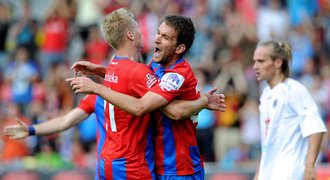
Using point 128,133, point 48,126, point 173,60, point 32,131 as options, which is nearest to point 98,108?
point 48,126

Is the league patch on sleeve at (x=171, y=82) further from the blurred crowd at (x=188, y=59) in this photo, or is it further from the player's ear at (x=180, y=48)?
the blurred crowd at (x=188, y=59)

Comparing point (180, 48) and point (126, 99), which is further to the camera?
point (180, 48)

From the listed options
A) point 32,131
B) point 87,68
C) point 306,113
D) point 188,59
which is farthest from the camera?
point 188,59

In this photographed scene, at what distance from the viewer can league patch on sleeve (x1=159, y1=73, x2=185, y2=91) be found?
6.92 metres

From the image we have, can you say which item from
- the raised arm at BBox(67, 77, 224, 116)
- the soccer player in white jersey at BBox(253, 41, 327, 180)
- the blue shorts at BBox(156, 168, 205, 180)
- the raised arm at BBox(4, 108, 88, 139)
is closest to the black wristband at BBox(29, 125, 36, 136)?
the raised arm at BBox(4, 108, 88, 139)

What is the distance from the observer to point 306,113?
8.08m

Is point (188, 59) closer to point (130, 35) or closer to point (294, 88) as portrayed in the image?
point (294, 88)

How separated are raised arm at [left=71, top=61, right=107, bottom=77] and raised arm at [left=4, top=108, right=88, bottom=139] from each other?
2.98 feet

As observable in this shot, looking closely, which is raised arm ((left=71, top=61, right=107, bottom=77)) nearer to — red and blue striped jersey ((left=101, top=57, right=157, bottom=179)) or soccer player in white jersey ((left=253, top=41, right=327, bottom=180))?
red and blue striped jersey ((left=101, top=57, right=157, bottom=179))

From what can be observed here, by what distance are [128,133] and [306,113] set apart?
79.0 inches

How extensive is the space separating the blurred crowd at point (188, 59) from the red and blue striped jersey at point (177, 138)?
20.5 ft

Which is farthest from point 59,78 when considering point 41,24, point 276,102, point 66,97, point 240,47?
point 276,102

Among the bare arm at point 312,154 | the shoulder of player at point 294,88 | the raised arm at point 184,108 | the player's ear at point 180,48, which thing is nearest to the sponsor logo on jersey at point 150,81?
the raised arm at point 184,108

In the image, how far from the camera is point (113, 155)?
7.15 metres
